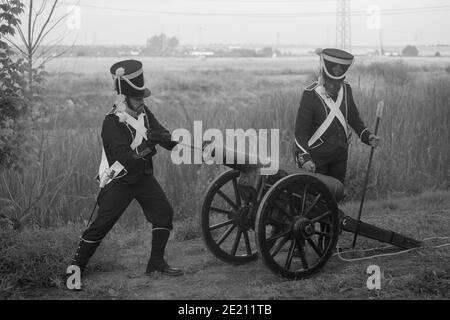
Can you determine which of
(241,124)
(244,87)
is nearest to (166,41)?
(244,87)

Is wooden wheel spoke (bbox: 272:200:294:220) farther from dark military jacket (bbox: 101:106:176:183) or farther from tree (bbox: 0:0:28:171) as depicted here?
tree (bbox: 0:0:28:171)

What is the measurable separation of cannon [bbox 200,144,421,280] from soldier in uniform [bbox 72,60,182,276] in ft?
1.87

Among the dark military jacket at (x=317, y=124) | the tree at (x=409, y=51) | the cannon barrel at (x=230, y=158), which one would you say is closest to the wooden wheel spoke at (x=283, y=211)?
the cannon barrel at (x=230, y=158)

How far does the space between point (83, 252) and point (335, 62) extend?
8.85 ft

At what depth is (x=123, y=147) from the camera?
16.5ft

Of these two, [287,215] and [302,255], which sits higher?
[287,215]

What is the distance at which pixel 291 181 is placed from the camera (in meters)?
5.09

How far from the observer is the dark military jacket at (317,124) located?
19.1 feet

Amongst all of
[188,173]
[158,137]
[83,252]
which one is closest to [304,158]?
[158,137]

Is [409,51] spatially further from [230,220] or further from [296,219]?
[296,219]

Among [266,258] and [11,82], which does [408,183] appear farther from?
A: [11,82]

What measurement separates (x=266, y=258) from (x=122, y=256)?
174 cm

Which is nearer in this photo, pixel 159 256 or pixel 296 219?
pixel 296 219

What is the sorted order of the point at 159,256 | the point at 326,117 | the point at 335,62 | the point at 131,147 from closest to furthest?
the point at 131,147
the point at 159,256
the point at 335,62
the point at 326,117
